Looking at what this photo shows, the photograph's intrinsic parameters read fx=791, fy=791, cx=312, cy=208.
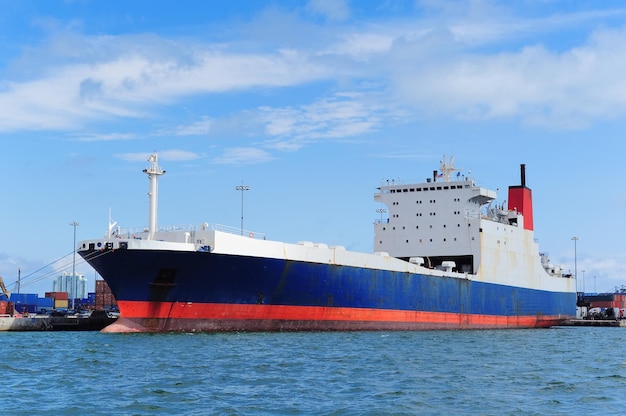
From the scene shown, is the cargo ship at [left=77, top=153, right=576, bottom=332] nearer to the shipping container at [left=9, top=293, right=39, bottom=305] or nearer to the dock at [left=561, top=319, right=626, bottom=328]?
the dock at [left=561, top=319, right=626, bottom=328]

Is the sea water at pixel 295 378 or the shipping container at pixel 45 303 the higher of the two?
the shipping container at pixel 45 303

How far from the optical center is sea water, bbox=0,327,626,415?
15773 millimetres

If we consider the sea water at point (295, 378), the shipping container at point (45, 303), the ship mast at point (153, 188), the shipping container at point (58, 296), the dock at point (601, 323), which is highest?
the ship mast at point (153, 188)

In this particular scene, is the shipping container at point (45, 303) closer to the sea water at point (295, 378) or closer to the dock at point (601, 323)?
the dock at point (601, 323)

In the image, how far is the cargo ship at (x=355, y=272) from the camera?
99.4 ft

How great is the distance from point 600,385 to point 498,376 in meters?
2.50

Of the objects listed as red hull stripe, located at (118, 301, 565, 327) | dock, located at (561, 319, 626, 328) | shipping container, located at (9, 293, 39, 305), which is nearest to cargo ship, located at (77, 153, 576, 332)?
red hull stripe, located at (118, 301, 565, 327)

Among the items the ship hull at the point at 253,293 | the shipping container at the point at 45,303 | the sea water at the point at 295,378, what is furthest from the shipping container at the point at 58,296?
the sea water at the point at 295,378

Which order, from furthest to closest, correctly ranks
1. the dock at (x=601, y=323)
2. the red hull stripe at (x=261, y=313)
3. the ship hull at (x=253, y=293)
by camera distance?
the dock at (x=601, y=323) < the red hull stripe at (x=261, y=313) < the ship hull at (x=253, y=293)

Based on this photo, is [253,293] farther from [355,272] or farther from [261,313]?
[355,272]

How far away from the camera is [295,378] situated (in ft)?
63.2

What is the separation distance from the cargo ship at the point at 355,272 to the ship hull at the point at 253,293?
0.14ft

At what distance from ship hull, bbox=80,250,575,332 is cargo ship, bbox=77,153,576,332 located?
0.14ft

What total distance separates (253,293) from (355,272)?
550cm
